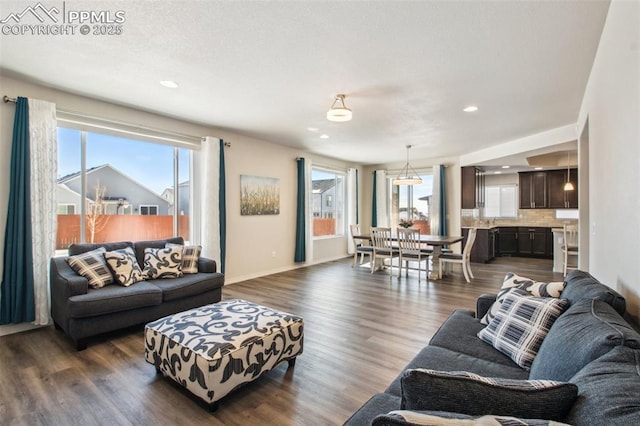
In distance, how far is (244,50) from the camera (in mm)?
2584

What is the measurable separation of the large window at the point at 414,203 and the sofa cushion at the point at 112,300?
663 cm

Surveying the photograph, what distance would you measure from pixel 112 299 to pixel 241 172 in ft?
10.0

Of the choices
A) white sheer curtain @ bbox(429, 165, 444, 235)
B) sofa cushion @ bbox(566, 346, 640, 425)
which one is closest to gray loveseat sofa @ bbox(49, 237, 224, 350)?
sofa cushion @ bbox(566, 346, 640, 425)

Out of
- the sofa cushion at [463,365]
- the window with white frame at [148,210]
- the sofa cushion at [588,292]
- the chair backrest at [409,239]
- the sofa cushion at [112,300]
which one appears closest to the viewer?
the sofa cushion at [588,292]

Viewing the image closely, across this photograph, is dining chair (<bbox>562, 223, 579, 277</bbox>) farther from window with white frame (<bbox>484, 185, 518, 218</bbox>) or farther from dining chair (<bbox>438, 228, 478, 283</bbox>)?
window with white frame (<bbox>484, 185, 518, 218</bbox>)

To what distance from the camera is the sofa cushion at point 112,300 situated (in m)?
2.78

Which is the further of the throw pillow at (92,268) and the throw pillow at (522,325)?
the throw pillow at (92,268)

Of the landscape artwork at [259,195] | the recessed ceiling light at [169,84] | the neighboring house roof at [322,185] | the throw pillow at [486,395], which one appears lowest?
the throw pillow at [486,395]

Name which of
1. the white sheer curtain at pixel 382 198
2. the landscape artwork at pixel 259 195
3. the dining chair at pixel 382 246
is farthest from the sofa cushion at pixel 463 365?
the white sheer curtain at pixel 382 198

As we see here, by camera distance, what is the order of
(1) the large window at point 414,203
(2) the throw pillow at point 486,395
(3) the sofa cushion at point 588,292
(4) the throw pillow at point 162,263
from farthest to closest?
(1) the large window at point 414,203 → (4) the throw pillow at point 162,263 → (3) the sofa cushion at point 588,292 → (2) the throw pillow at point 486,395

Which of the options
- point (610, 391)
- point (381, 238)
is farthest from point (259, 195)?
point (610, 391)

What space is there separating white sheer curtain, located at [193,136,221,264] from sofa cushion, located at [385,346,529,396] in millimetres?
3770

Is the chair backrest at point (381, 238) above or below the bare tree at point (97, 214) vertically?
below

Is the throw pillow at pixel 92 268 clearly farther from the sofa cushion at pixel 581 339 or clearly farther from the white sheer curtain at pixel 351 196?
the white sheer curtain at pixel 351 196
